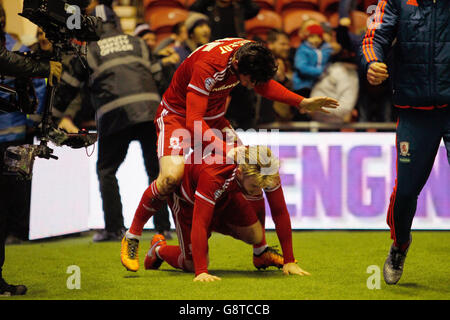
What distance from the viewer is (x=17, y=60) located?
4.00m

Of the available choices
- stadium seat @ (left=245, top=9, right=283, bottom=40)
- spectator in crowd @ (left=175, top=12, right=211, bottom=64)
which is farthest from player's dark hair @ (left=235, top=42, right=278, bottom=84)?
stadium seat @ (left=245, top=9, right=283, bottom=40)

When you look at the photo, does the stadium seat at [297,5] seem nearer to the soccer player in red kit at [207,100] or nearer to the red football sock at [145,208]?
the soccer player in red kit at [207,100]

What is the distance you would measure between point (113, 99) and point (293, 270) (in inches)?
114

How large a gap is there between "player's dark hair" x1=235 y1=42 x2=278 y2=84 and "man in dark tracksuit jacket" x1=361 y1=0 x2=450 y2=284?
65cm

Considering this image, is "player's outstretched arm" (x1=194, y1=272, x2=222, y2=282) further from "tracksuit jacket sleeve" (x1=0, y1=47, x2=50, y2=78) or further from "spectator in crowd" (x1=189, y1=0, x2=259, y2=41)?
"spectator in crowd" (x1=189, y1=0, x2=259, y2=41)

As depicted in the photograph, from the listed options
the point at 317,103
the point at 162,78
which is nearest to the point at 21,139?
the point at 162,78

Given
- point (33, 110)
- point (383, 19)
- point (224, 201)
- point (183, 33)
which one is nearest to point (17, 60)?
point (33, 110)

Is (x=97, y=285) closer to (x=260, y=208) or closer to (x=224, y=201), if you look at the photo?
(x=224, y=201)

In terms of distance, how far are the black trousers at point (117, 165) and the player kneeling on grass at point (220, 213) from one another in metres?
1.73

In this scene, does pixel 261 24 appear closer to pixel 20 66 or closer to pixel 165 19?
pixel 165 19

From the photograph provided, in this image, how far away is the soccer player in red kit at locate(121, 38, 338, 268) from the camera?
4.70m

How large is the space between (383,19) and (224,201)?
162 cm

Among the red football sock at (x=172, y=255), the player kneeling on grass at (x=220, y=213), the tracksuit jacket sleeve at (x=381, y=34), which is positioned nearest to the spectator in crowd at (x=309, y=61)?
the player kneeling on grass at (x=220, y=213)

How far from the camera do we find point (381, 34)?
4.33m
